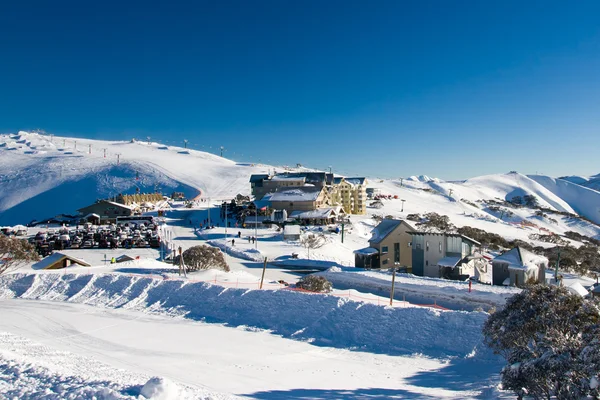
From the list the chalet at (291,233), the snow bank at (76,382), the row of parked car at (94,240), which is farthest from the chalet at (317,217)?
the snow bank at (76,382)

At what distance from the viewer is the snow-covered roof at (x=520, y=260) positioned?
28.0m

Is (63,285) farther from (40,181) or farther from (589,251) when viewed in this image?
(40,181)

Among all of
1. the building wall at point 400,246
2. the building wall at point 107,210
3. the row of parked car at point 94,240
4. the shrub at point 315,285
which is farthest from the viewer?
the building wall at point 107,210

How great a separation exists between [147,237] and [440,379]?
36747 millimetres

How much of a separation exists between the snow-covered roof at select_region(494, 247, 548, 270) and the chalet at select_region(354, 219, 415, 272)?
27.0 ft

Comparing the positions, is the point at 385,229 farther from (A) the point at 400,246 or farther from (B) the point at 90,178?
(B) the point at 90,178

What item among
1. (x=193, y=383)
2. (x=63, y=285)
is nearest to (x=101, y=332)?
(x=193, y=383)

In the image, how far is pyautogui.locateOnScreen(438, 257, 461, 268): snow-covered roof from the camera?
103 ft

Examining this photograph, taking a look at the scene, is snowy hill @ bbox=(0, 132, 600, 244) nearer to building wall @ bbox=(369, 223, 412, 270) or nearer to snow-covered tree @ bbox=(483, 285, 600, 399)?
building wall @ bbox=(369, 223, 412, 270)

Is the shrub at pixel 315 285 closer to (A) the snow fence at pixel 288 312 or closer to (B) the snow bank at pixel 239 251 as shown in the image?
(A) the snow fence at pixel 288 312

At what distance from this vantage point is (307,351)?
627 inches

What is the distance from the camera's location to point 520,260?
28188 millimetres

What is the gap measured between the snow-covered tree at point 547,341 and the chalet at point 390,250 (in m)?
24.8

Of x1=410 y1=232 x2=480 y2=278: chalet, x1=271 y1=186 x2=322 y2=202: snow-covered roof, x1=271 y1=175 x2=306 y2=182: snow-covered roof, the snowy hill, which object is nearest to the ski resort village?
x1=410 y1=232 x2=480 y2=278: chalet
